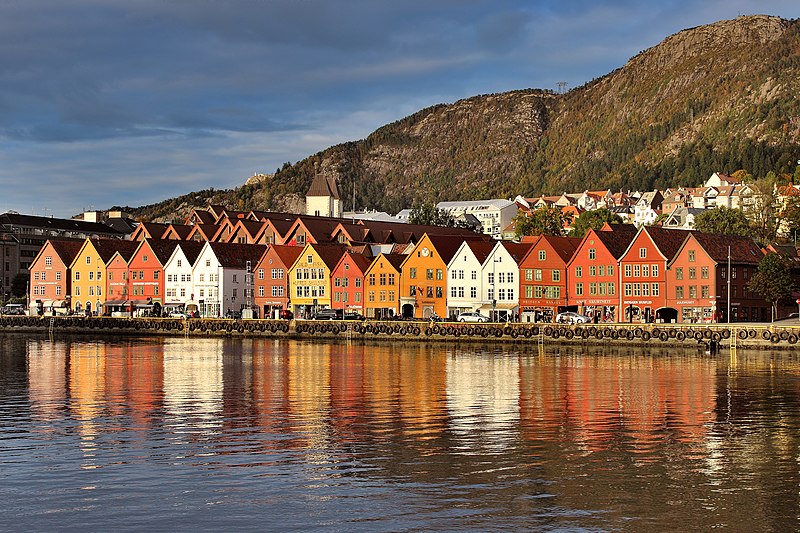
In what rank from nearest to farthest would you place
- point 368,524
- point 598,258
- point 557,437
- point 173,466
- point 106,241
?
1. point 368,524
2. point 173,466
3. point 557,437
4. point 598,258
5. point 106,241

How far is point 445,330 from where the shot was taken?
346ft

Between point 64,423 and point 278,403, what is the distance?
1051 cm

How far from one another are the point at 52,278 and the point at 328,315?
172 feet

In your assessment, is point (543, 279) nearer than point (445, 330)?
No

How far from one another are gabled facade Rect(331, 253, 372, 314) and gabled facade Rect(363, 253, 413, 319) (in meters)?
0.85

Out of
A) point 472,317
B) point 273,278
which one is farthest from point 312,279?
point 472,317

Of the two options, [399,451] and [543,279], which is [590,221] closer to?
[543,279]

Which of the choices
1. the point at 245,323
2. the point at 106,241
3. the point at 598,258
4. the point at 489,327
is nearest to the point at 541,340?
the point at 489,327

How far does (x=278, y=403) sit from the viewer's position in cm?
4781

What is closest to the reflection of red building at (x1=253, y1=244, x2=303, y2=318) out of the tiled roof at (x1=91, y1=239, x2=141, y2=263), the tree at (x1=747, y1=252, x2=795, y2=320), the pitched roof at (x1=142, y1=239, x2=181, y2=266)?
the pitched roof at (x1=142, y1=239, x2=181, y2=266)

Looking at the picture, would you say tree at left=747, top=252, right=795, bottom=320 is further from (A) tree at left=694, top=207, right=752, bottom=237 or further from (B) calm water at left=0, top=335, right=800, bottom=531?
(B) calm water at left=0, top=335, right=800, bottom=531

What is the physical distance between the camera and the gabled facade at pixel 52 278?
152500 millimetres

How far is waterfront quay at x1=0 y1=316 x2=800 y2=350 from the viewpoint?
8950 centimetres

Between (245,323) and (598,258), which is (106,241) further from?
(598,258)
